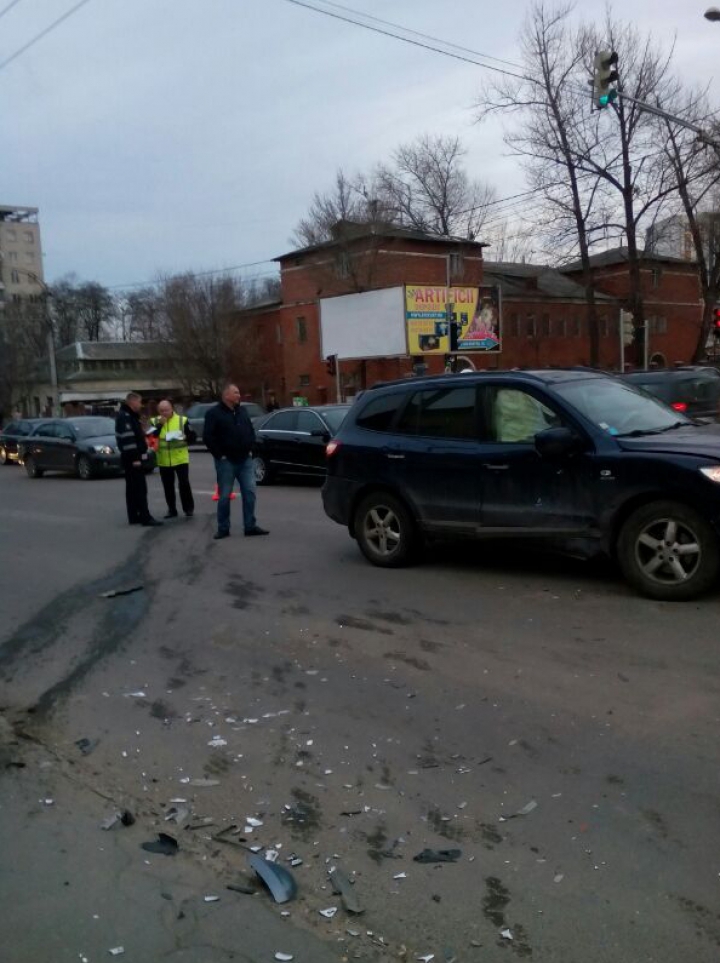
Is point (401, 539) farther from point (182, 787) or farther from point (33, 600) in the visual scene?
point (182, 787)

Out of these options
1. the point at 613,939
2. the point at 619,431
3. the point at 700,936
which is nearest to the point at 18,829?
the point at 613,939

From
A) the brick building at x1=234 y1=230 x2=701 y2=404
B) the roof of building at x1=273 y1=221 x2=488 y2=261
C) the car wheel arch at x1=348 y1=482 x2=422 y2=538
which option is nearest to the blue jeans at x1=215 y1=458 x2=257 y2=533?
the car wheel arch at x1=348 y1=482 x2=422 y2=538

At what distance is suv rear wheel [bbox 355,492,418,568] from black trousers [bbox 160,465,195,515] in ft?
15.2

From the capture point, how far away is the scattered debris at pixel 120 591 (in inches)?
324

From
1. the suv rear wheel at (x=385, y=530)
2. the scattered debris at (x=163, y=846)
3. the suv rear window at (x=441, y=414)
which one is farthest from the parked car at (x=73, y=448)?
the scattered debris at (x=163, y=846)

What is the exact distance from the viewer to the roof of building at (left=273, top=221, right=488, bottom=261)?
184ft

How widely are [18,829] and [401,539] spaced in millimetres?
4993

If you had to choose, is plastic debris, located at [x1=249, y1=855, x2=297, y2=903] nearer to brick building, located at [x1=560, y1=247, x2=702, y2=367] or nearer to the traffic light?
the traffic light

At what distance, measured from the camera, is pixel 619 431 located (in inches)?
280

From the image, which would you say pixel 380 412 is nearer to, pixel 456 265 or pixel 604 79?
pixel 604 79

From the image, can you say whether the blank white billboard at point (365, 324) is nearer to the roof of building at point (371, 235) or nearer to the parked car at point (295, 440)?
the roof of building at point (371, 235)

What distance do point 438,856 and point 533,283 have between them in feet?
219

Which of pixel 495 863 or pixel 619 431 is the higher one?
pixel 619 431

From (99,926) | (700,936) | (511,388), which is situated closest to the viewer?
(700,936)
